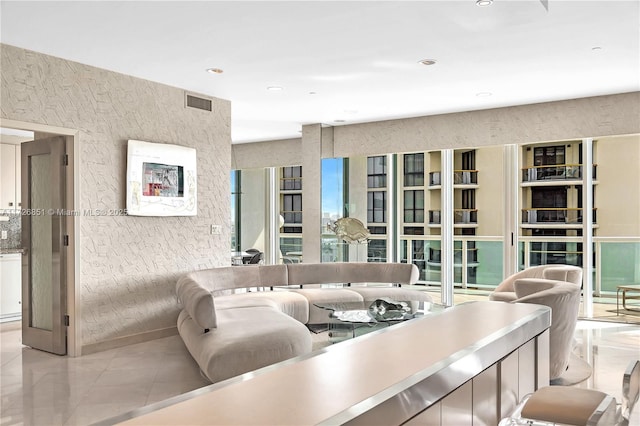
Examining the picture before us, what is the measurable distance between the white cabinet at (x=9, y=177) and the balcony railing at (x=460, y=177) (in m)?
6.06

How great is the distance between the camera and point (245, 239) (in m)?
10.7

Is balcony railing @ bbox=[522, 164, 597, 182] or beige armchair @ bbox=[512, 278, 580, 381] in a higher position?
balcony railing @ bbox=[522, 164, 597, 182]

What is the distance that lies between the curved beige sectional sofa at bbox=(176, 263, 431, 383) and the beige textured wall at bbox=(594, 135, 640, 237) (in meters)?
2.55

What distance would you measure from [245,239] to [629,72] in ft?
23.7

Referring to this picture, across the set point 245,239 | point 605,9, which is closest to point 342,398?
point 605,9

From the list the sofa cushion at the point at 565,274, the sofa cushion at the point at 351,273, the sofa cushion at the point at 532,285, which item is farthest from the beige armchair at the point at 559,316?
the sofa cushion at the point at 351,273

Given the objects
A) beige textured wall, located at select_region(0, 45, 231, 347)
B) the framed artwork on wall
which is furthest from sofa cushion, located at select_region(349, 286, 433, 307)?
the framed artwork on wall

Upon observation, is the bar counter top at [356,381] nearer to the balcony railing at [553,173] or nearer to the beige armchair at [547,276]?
the beige armchair at [547,276]

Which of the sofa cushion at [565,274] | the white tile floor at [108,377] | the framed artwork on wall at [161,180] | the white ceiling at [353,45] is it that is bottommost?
the white tile floor at [108,377]

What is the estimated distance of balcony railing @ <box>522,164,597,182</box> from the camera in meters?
7.10

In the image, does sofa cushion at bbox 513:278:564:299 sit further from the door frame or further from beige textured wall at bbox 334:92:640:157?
the door frame

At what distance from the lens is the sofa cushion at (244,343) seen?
3.94 meters

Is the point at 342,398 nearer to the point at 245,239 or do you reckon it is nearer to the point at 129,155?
the point at 129,155

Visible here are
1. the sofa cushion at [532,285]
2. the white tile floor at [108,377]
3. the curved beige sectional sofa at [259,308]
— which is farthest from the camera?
Result: the sofa cushion at [532,285]
